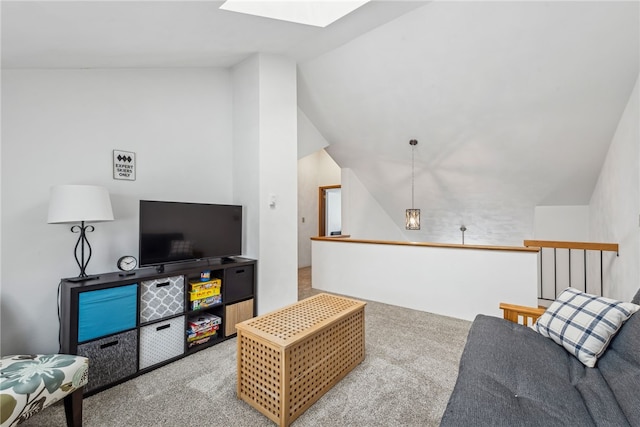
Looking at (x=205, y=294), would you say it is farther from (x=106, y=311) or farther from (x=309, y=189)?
(x=309, y=189)

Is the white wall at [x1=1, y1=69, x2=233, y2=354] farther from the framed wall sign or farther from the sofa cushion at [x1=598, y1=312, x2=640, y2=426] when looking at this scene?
the sofa cushion at [x1=598, y1=312, x2=640, y2=426]

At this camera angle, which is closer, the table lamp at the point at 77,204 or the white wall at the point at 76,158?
the table lamp at the point at 77,204

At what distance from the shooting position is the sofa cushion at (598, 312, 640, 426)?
3.82 ft

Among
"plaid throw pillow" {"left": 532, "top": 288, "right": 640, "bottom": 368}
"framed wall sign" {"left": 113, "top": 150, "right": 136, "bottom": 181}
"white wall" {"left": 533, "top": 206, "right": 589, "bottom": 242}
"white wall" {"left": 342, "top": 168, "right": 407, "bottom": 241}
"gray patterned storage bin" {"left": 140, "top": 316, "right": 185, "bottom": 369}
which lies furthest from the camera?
"white wall" {"left": 342, "top": 168, "right": 407, "bottom": 241}

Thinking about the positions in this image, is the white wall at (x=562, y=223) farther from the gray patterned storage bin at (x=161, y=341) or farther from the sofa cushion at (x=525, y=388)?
Answer: the gray patterned storage bin at (x=161, y=341)

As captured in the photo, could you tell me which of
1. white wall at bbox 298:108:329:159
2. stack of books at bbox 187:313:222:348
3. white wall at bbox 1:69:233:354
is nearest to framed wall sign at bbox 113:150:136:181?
white wall at bbox 1:69:233:354

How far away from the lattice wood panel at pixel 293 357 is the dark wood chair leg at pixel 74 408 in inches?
33.1

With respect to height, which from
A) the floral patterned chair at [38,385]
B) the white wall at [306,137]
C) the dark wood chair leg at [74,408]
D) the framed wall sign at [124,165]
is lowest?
the dark wood chair leg at [74,408]

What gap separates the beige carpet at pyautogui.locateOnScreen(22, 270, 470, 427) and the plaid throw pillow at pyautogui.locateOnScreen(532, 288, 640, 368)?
77 centimetres

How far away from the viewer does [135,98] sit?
2684 mm

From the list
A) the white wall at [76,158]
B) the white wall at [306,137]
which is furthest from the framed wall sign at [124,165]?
the white wall at [306,137]

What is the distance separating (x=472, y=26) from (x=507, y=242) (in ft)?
13.2

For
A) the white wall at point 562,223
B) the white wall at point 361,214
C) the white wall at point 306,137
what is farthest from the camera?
the white wall at point 361,214

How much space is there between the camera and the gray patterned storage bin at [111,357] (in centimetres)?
197
